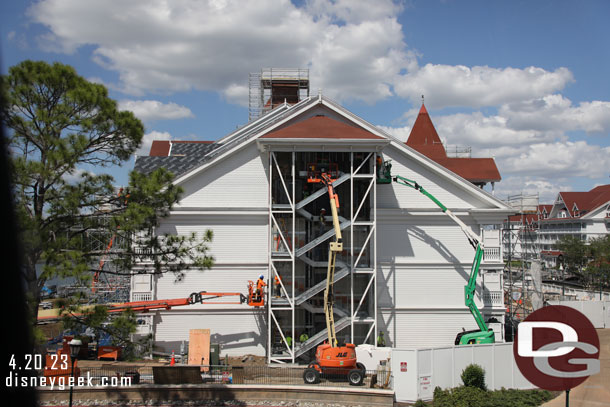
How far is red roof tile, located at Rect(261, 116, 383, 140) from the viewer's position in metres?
24.9

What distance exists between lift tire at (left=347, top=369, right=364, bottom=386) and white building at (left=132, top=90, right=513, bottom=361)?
15.5 feet

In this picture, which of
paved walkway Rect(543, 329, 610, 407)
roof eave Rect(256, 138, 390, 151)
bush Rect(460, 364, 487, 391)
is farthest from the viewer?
roof eave Rect(256, 138, 390, 151)

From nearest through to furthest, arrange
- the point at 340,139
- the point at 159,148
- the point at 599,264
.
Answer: the point at 340,139, the point at 159,148, the point at 599,264

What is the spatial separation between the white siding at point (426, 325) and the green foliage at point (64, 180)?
1585 centimetres

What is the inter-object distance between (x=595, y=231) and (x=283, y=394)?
70.8m

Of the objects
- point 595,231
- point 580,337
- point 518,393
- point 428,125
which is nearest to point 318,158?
point 518,393

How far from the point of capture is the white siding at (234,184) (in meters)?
26.5

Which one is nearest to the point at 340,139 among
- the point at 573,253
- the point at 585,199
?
the point at 573,253

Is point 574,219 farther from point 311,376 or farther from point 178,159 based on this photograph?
point 311,376

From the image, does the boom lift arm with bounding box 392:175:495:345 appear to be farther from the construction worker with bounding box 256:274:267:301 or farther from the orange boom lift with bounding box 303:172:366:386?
the construction worker with bounding box 256:274:267:301

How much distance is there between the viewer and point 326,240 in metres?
26.6

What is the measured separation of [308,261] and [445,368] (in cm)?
833

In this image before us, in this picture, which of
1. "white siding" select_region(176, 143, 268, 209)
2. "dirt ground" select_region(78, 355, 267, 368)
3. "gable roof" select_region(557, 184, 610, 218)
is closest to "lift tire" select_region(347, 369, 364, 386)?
"dirt ground" select_region(78, 355, 267, 368)

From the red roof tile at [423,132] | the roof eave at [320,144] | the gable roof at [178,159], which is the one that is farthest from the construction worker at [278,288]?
the red roof tile at [423,132]
